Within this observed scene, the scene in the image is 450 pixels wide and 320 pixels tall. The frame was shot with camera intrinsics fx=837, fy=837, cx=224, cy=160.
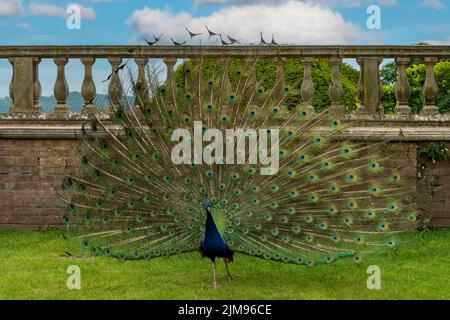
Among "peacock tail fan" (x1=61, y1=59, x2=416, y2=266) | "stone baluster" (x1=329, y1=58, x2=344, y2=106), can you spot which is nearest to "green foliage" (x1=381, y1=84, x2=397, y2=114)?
"stone baluster" (x1=329, y1=58, x2=344, y2=106)

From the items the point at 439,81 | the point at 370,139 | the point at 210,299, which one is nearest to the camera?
the point at 210,299

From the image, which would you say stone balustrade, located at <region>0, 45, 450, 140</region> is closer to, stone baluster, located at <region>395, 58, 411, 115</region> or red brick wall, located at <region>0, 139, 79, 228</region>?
stone baluster, located at <region>395, 58, 411, 115</region>

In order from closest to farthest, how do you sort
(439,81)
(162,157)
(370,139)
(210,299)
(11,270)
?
1. (210,299)
2. (162,157)
3. (11,270)
4. (370,139)
5. (439,81)

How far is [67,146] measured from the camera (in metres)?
10.9

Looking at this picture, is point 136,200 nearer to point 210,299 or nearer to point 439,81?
point 210,299

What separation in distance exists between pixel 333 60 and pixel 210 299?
4427 mm

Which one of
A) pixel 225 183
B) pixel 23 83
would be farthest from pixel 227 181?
pixel 23 83

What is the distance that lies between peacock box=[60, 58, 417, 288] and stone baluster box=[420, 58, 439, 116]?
108 inches

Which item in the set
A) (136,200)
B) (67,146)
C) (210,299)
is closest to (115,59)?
(67,146)

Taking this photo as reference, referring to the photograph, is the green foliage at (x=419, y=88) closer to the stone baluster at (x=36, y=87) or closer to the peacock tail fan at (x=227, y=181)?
the stone baluster at (x=36, y=87)

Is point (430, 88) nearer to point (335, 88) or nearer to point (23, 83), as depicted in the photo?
point (335, 88)

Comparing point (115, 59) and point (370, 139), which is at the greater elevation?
point (115, 59)

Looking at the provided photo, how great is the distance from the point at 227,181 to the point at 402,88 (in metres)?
3.89

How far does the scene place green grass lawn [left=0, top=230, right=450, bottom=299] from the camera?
24.2 feet
